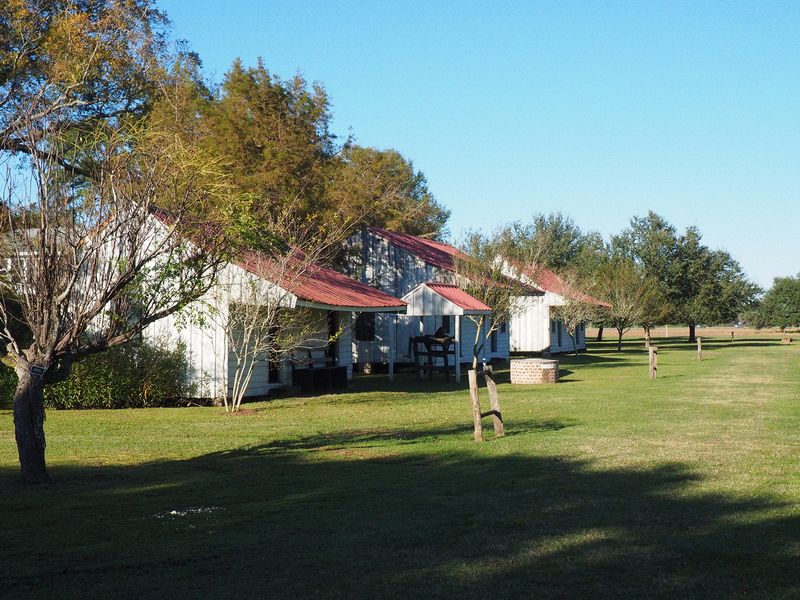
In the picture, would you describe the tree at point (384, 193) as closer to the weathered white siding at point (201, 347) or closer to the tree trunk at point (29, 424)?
the weathered white siding at point (201, 347)

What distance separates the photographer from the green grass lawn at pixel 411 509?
249 inches

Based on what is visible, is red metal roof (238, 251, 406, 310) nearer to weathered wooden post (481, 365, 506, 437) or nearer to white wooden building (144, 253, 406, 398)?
white wooden building (144, 253, 406, 398)

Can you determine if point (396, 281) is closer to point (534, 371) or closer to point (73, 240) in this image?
point (534, 371)

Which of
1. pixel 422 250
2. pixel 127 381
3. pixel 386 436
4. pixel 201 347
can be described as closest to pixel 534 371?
pixel 201 347

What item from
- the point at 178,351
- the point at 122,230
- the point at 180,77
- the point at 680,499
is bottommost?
the point at 680,499

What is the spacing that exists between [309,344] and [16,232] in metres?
15.6

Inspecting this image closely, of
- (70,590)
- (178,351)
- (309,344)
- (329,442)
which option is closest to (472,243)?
(309,344)

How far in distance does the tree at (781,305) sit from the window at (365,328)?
243 ft

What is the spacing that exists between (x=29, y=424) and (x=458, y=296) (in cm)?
2246

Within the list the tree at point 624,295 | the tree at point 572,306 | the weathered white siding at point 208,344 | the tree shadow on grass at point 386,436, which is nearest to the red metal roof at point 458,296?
the weathered white siding at point 208,344

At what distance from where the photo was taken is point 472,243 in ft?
114

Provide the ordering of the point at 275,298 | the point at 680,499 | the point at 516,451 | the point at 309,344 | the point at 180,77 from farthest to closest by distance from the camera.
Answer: the point at 180,77, the point at 309,344, the point at 275,298, the point at 516,451, the point at 680,499

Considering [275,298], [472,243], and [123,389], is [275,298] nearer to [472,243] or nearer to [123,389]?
[123,389]

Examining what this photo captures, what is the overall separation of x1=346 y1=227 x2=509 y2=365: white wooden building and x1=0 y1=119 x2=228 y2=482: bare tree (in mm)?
24118
